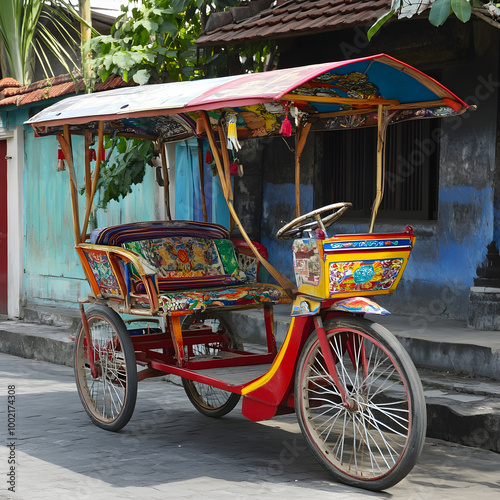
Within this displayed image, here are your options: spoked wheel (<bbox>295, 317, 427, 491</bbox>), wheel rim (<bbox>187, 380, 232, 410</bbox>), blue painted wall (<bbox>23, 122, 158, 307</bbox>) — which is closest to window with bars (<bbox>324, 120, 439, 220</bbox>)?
blue painted wall (<bbox>23, 122, 158, 307</bbox>)

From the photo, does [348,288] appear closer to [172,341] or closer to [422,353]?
[172,341]

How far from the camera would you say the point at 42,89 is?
11094 mm

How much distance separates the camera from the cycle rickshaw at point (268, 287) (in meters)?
4.68

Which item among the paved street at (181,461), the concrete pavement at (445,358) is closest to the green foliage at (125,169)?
the concrete pavement at (445,358)

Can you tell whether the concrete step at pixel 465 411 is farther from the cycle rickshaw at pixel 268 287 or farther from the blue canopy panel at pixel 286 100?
the blue canopy panel at pixel 286 100

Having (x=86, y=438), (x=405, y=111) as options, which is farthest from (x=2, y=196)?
(x=405, y=111)

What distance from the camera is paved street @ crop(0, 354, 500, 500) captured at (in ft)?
15.2

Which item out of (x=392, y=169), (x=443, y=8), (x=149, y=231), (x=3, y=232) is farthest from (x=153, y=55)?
(x=3, y=232)

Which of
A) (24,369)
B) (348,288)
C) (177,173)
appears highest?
(177,173)

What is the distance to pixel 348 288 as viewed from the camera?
4727 mm

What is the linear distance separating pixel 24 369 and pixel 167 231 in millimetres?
3033

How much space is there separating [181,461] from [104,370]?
3.74 ft

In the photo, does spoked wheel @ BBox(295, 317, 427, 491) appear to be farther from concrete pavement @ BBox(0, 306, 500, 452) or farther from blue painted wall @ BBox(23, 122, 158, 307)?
blue painted wall @ BBox(23, 122, 158, 307)

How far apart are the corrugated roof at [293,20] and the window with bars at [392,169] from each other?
1328 millimetres
